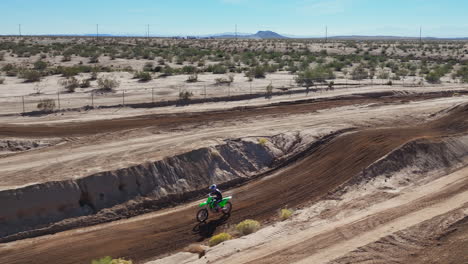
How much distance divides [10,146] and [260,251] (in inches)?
698

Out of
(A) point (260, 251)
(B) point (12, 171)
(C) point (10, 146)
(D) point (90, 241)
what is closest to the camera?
(A) point (260, 251)

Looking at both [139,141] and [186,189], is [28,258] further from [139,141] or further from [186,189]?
[139,141]

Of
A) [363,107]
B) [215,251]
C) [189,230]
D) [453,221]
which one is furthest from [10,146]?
[363,107]

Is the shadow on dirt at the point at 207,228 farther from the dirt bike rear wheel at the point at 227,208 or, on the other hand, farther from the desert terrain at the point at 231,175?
the dirt bike rear wheel at the point at 227,208

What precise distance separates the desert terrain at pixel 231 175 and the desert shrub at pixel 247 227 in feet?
1.03

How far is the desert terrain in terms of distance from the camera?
1670 cm

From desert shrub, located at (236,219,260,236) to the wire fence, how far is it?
73.5 feet

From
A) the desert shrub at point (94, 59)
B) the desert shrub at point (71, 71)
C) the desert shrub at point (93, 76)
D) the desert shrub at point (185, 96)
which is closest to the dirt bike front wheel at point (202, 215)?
the desert shrub at point (185, 96)

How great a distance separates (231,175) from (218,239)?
756 cm

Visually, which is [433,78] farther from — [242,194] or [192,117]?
[242,194]

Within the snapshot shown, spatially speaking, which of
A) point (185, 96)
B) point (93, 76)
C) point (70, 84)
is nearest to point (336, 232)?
point (185, 96)

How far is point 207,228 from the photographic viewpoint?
1900cm

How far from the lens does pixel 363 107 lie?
39062 millimetres

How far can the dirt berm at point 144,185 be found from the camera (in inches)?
744
